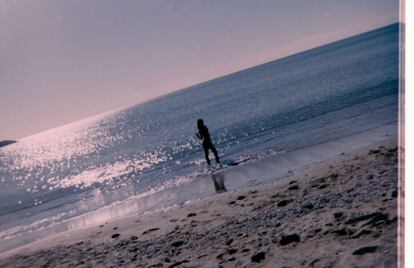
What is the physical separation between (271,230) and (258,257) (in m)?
1.18

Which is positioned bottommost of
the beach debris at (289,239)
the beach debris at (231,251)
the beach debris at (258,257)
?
the beach debris at (231,251)

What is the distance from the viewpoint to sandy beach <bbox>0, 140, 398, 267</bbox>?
16.5 feet

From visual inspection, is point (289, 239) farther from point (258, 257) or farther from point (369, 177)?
point (369, 177)

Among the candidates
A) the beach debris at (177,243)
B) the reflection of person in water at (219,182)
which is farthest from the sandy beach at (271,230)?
the reflection of person in water at (219,182)

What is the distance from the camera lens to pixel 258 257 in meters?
5.59

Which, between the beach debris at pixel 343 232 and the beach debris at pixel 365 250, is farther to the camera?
the beach debris at pixel 343 232

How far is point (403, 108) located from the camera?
278 centimetres

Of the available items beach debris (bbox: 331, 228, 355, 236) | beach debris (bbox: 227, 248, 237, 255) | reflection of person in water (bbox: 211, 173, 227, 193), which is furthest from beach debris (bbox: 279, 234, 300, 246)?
reflection of person in water (bbox: 211, 173, 227, 193)

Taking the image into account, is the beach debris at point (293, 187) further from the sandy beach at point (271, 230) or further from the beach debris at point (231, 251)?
the beach debris at point (231, 251)

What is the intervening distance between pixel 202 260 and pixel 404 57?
4.83 metres

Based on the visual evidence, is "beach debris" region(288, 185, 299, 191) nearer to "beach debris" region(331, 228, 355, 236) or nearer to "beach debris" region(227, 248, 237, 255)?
"beach debris" region(227, 248, 237, 255)

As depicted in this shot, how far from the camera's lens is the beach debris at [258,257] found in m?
5.52

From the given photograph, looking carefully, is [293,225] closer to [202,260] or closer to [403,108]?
[202,260]
